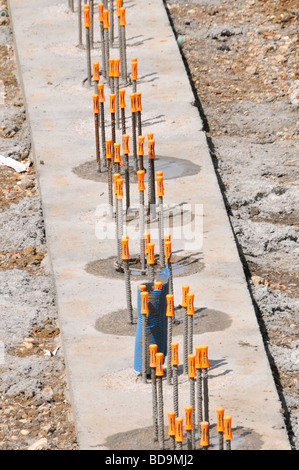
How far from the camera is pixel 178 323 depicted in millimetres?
10719

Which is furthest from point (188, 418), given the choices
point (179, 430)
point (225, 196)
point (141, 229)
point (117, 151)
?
point (225, 196)

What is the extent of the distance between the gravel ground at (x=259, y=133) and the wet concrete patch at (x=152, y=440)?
1.25ft

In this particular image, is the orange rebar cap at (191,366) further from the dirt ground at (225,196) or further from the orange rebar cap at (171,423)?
the dirt ground at (225,196)

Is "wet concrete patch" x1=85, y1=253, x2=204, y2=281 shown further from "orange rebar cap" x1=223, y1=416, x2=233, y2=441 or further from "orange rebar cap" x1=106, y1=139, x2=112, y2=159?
"orange rebar cap" x1=223, y1=416, x2=233, y2=441

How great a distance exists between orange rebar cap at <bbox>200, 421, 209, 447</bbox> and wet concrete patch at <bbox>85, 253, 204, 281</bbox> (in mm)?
2933

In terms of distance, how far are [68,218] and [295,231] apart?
6.97 feet

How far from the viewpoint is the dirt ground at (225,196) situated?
33.4ft

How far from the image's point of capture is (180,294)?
11109 millimetres

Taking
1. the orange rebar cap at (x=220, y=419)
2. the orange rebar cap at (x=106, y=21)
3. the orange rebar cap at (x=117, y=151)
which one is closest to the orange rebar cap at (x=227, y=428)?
the orange rebar cap at (x=220, y=419)

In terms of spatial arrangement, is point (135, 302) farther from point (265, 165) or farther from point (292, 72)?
point (292, 72)

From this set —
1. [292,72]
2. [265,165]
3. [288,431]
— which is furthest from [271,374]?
[292,72]

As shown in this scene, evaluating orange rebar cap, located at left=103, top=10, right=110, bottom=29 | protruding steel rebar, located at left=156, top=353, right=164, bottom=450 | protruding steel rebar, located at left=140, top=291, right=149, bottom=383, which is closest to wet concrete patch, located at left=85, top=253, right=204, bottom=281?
protruding steel rebar, located at left=140, top=291, right=149, bottom=383
